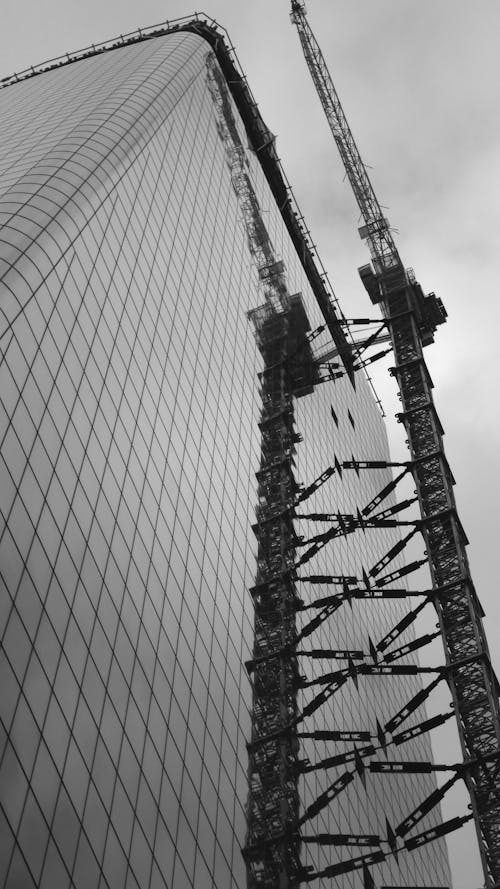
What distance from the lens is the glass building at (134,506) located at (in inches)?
1523

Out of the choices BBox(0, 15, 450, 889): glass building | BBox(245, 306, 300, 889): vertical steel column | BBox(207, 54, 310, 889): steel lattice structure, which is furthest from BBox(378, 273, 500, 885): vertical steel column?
BBox(0, 15, 450, 889): glass building

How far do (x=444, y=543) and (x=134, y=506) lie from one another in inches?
786

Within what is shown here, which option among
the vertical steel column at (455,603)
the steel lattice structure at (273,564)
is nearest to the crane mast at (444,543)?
the vertical steel column at (455,603)

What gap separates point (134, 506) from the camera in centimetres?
5228

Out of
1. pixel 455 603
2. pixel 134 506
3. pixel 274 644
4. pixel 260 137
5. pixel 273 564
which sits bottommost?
pixel 455 603

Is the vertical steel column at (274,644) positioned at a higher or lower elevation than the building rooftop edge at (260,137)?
lower

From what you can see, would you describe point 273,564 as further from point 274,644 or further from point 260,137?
point 260,137

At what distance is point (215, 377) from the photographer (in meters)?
73.8

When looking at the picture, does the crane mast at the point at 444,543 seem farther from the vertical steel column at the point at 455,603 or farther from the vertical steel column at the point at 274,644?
the vertical steel column at the point at 274,644

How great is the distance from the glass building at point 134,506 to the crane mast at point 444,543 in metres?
12.0

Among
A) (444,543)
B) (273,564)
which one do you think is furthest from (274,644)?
(444,543)

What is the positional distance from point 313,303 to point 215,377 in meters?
50.2

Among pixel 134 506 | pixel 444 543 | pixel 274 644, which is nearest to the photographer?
pixel 134 506

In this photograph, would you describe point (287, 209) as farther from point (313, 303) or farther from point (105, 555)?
point (105, 555)
